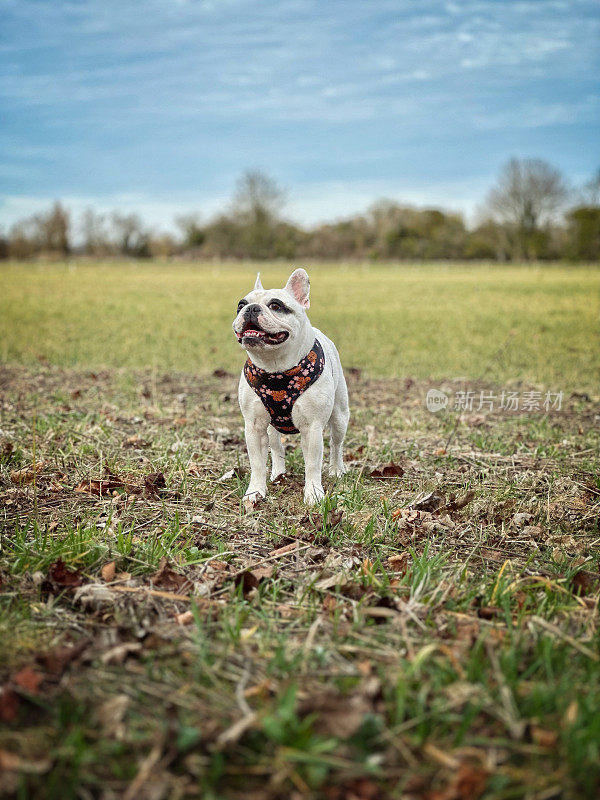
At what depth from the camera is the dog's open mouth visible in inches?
148

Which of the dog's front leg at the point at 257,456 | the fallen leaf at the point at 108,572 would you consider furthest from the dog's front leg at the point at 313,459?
the fallen leaf at the point at 108,572

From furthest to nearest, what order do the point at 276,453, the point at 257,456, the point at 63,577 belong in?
the point at 276,453, the point at 257,456, the point at 63,577

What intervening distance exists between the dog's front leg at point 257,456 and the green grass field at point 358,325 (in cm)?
601

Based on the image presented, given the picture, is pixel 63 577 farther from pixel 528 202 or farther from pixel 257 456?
pixel 528 202

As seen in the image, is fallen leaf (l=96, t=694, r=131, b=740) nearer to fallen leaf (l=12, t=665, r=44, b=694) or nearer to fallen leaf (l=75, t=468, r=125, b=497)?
fallen leaf (l=12, t=665, r=44, b=694)

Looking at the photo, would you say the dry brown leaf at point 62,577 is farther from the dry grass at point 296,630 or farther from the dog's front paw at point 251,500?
the dog's front paw at point 251,500

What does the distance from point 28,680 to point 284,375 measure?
90.1 inches

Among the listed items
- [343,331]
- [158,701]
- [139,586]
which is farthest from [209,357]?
[158,701]

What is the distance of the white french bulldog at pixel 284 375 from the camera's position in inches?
150

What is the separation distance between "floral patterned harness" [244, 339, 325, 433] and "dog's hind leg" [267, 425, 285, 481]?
546mm

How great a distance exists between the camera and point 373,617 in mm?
2820

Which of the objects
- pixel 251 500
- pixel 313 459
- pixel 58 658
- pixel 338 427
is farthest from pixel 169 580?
pixel 338 427

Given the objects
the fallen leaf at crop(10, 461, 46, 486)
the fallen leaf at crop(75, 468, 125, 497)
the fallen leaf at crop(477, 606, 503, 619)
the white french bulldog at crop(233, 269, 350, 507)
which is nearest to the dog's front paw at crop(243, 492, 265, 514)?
the white french bulldog at crop(233, 269, 350, 507)

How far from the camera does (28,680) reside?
222cm
